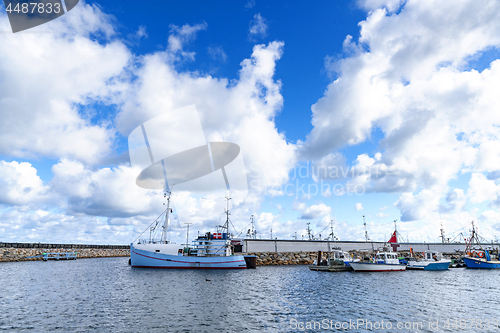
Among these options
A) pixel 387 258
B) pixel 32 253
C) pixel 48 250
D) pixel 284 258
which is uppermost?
pixel 387 258

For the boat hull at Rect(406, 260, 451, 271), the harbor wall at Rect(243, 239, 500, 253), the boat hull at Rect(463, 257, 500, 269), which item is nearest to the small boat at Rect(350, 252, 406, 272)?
the boat hull at Rect(406, 260, 451, 271)

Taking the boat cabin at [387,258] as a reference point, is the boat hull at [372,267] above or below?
below

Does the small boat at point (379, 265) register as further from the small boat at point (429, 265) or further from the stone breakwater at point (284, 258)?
the stone breakwater at point (284, 258)

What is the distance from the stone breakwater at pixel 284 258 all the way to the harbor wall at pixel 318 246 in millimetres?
2514

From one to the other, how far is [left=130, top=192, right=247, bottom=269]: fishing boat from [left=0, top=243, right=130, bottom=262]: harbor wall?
60496 mm

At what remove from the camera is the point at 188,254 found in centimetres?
6631

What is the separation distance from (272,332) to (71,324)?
14760 millimetres

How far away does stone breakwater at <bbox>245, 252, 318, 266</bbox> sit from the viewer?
277 feet

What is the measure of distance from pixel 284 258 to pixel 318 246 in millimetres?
19189

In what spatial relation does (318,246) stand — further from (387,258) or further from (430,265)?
(387,258)

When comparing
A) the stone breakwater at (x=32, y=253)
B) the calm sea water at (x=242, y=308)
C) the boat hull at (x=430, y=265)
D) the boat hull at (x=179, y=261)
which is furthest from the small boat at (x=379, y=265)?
the stone breakwater at (x=32, y=253)

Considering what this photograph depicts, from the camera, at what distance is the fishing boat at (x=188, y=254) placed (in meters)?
62.7

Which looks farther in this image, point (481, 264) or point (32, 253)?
point (32, 253)

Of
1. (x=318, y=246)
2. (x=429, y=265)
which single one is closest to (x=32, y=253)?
(x=318, y=246)
